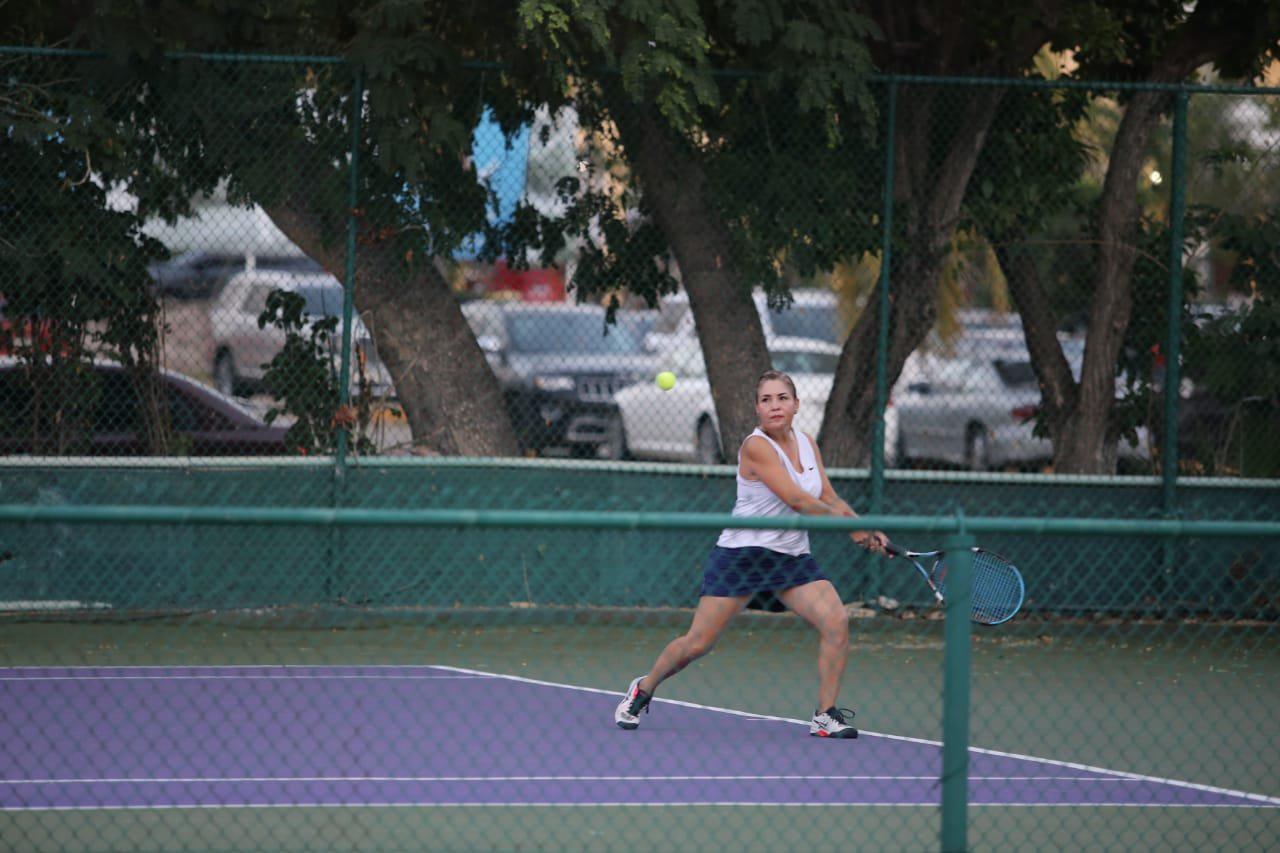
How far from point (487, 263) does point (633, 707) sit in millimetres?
4272

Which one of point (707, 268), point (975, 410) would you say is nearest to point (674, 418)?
point (707, 268)

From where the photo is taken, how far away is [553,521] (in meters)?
4.38

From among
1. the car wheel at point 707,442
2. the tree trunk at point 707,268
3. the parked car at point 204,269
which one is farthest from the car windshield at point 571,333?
the parked car at point 204,269

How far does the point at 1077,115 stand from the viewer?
11852 mm

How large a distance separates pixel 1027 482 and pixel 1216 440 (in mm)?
1384

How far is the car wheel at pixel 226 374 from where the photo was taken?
35.7ft

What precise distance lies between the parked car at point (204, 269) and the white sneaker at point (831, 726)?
507cm

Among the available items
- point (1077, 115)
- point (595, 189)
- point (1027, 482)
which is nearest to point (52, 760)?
point (595, 189)

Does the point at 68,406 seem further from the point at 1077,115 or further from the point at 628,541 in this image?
the point at 1077,115

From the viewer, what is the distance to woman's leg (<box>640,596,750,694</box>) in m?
7.46

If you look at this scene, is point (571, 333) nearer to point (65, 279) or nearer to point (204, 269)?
point (204, 269)

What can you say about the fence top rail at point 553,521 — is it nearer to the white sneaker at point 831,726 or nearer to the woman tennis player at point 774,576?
the woman tennis player at point 774,576

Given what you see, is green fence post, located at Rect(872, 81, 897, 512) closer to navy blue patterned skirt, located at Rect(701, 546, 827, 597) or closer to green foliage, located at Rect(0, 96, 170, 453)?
navy blue patterned skirt, located at Rect(701, 546, 827, 597)

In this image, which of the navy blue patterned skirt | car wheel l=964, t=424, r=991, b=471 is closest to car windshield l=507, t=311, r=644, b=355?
the navy blue patterned skirt
